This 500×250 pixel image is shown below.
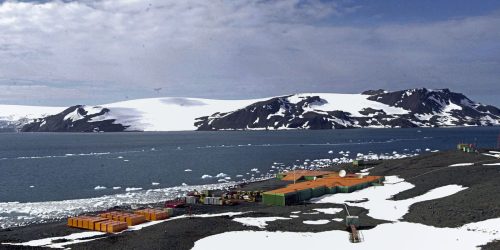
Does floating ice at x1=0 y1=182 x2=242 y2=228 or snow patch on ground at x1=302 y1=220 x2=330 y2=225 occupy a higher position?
snow patch on ground at x1=302 y1=220 x2=330 y2=225

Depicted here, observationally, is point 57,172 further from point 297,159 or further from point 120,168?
point 297,159

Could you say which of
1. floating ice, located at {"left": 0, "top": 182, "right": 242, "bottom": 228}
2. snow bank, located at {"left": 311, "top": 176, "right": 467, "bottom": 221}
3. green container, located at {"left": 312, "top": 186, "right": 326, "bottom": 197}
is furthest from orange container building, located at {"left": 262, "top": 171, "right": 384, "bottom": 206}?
floating ice, located at {"left": 0, "top": 182, "right": 242, "bottom": 228}

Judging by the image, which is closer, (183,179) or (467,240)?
(467,240)

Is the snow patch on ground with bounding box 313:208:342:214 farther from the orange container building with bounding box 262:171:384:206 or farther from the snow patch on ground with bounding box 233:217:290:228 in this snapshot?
the orange container building with bounding box 262:171:384:206

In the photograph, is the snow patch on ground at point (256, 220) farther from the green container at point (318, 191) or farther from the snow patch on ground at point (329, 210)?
the green container at point (318, 191)

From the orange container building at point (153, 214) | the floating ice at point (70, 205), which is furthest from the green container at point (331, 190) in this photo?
the orange container building at point (153, 214)

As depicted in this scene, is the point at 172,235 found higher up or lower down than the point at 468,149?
lower down

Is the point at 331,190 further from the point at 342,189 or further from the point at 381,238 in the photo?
the point at 381,238

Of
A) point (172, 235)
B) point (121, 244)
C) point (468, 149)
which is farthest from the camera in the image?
point (468, 149)

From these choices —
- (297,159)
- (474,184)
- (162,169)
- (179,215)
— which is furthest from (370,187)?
(297,159)

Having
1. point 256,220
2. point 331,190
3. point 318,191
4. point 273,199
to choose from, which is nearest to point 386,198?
point 331,190

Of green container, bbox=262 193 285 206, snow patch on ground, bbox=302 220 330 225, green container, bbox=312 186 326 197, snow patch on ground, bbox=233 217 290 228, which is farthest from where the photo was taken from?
green container, bbox=312 186 326 197
